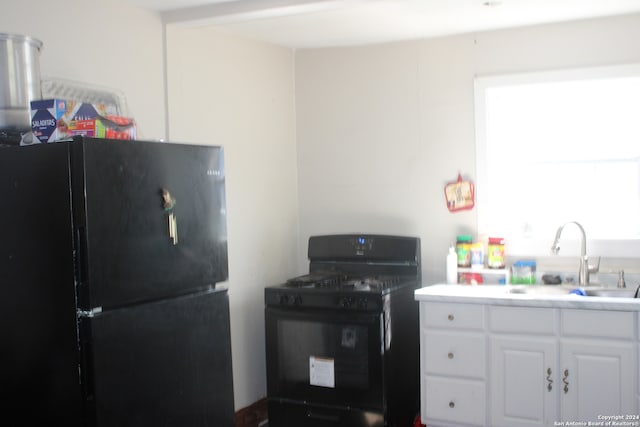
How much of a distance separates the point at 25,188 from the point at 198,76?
59.8 inches

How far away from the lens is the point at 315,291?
319cm

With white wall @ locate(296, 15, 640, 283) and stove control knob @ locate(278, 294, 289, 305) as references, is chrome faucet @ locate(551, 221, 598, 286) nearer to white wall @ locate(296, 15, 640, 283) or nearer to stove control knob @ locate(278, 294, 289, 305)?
white wall @ locate(296, 15, 640, 283)

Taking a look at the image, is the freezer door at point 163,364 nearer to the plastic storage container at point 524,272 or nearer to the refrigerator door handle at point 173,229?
the refrigerator door handle at point 173,229

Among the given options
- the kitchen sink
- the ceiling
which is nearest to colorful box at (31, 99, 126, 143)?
the ceiling

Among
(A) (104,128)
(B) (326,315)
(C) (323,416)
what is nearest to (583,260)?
(B) (326,315)

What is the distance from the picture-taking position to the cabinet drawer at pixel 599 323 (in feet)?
9.02

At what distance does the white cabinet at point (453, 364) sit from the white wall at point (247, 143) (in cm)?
106

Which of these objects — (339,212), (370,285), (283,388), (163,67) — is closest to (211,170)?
(163,67)

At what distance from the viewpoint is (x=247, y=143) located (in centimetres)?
366

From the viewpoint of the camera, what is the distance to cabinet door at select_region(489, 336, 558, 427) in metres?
2.88

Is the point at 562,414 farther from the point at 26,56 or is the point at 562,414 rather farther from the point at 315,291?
the point at 26,56

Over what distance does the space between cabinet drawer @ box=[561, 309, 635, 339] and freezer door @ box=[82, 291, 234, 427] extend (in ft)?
4.98

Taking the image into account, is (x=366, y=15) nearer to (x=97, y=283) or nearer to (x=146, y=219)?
(x=146, y=219)

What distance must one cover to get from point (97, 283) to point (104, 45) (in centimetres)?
134
